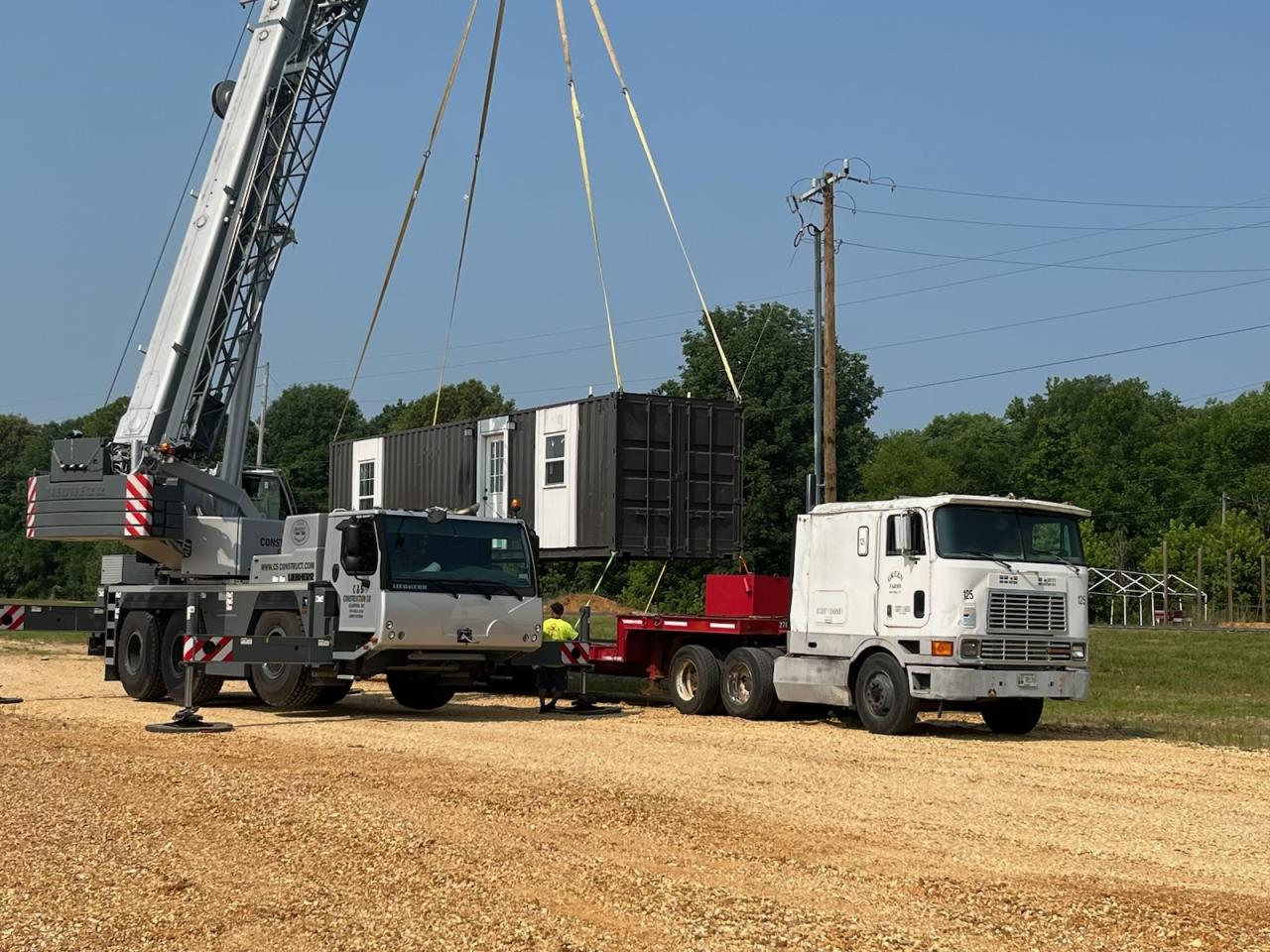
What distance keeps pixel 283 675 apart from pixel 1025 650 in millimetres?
8500

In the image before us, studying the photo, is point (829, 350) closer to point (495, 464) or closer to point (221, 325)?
point (495, 464)

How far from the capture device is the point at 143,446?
20250 millimetres

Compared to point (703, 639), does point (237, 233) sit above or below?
above

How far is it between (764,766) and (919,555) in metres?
4.07

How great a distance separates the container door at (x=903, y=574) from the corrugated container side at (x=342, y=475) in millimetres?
14713

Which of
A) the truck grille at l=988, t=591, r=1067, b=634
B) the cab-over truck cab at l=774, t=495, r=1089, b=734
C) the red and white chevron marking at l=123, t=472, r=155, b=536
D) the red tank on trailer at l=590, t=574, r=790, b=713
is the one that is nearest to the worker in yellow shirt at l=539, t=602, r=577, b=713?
the red tank on trailer at l=590, t=574, r=790, b=713

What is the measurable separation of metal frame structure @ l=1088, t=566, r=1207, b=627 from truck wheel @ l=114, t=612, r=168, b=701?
4890 centimetres

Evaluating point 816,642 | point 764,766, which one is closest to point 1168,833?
point 764,766

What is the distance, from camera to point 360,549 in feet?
53.7

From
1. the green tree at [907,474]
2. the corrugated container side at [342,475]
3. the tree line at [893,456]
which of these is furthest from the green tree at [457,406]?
the corrugated container side at [342,475]

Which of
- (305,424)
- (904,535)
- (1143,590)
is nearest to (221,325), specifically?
(904,535)

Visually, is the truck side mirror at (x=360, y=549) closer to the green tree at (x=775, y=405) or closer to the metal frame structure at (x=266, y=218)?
the metal frame structure at (x=266, y=218)

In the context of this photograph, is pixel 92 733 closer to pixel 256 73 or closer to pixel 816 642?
pixel 816 642

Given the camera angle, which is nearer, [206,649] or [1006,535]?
[1006,535]
